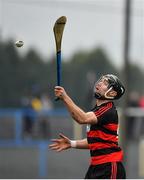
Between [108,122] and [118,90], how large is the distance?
0.36 m

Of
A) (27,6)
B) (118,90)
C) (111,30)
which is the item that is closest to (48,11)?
(27,6)

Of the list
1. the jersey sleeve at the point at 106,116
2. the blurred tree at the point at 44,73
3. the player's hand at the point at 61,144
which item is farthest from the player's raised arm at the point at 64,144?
the blurred tree at the point at 44,73

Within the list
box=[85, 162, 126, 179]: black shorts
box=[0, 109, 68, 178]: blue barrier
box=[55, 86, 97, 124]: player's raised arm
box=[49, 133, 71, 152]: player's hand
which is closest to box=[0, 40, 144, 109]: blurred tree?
box=[0, 109, 68, 178]: blue barrier

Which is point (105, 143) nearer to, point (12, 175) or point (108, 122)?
point (108, 122)

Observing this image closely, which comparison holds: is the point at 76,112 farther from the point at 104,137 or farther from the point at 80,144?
the point at 80,144

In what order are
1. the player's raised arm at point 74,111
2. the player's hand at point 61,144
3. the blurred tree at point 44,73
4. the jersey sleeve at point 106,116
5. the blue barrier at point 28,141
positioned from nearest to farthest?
1. the player's raised arm at point 74,111
2. the jersey sleeve at point 106,116
3. the player's hand at point 61,144
4. the blue barrier at point 28,141
5. the blurred tree at point 44,73

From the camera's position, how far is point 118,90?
8.11 metres

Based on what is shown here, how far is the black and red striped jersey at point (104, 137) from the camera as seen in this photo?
7.96 metres

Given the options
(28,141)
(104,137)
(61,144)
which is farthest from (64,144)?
(28,141)

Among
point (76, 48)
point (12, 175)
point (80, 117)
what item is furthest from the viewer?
point (76, 48)

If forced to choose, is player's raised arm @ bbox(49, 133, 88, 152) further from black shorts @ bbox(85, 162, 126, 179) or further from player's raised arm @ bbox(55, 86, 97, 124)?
player's raised arm @ bbox(55, 86, 97, 124)

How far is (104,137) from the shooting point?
26.2ft

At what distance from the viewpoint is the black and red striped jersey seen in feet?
26.1

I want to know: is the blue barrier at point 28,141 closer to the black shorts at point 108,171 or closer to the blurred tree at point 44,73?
the blurred tree at point 44,73
